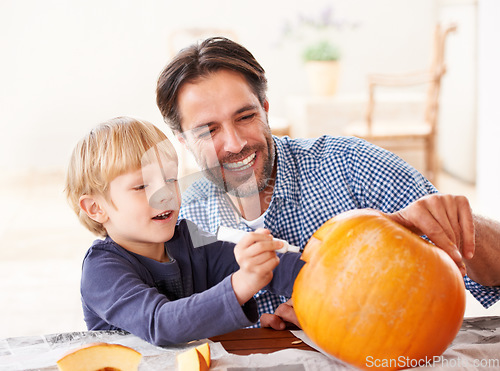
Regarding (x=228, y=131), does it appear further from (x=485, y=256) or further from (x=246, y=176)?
(x=485, y=256)

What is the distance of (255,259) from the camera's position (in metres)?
0.81

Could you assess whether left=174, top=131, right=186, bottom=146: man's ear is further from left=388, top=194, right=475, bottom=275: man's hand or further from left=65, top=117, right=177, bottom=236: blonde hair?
left=388, top=194, right=475, bottom=275: man's hand

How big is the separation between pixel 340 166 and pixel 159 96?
1.50 feet

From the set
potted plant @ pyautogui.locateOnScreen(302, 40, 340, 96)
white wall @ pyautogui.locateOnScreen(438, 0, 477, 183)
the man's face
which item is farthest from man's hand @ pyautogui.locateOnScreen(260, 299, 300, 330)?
white wall @ pyautogui.locateOnScreen(438, 0, 477, 183)

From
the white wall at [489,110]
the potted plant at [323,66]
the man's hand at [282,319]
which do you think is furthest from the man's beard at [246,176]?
the potted plant at [323,66]

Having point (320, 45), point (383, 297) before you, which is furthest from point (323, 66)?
point (383, 297)

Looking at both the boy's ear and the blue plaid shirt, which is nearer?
the boy's ear

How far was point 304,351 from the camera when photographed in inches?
32.2

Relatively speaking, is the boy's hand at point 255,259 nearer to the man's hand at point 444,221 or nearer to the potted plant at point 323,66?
the man's hand at point 444,221

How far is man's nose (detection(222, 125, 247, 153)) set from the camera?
1226 mm

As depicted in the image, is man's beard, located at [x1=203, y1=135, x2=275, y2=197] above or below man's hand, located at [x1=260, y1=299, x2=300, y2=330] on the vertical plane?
above

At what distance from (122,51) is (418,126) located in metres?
2.69

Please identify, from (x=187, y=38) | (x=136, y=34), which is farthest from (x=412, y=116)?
(x=136, y=34)

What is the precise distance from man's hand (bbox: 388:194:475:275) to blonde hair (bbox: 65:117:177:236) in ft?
1.36
